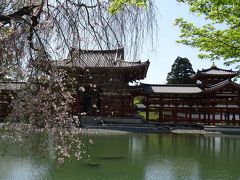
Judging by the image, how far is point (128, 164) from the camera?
419 inches

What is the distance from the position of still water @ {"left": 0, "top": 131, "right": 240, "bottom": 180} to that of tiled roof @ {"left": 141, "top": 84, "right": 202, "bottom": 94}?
10.4 meters

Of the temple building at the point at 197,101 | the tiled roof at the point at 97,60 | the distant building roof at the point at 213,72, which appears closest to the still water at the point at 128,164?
the tiled roof at the point at 97,60

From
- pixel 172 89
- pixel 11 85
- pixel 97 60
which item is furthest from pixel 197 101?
pixel 97 60

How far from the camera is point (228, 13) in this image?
6.38 metres

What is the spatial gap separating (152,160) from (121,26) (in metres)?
9.27

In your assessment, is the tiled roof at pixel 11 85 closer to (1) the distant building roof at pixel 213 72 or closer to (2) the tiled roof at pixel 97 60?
(2) the tiled roof at pixel 97 60

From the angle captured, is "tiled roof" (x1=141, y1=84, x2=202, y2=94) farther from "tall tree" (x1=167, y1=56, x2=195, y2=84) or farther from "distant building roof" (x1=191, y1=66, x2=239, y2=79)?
"tall tree" (x1=167, y1=56, x2=195, y2=84)

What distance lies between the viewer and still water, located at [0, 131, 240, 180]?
342 inches

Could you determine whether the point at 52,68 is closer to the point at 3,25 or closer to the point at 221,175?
the point at 3,25

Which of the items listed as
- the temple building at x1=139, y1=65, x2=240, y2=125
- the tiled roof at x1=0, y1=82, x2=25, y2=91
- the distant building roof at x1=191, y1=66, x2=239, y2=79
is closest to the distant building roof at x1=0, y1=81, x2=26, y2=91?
the tiled roof at x1=0, y1=82, x2=25, y2=91

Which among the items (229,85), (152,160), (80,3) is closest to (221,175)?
(152,160)

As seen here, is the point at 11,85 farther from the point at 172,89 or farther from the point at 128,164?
the point at 172,89

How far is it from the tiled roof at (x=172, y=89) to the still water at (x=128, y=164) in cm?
1036

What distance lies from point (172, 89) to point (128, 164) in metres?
16.5
